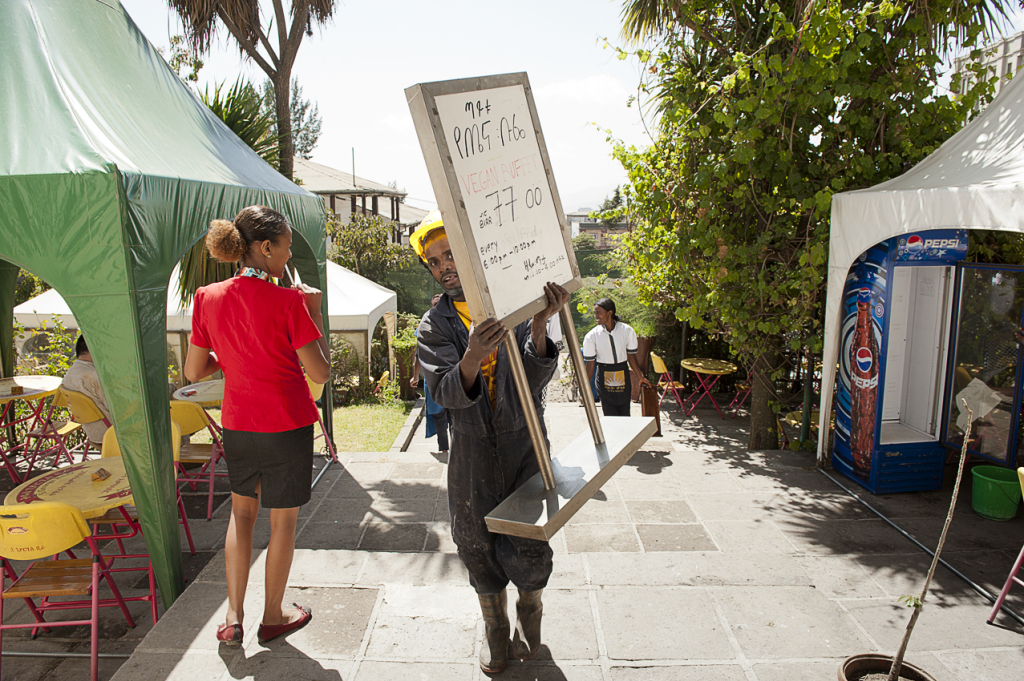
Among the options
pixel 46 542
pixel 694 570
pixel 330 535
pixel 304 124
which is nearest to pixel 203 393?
pixel 330 535

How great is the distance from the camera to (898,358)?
5.22m

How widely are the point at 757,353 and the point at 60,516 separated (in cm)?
574

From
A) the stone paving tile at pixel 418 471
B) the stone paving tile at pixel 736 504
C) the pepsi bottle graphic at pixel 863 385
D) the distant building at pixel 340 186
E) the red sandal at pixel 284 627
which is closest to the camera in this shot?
the red sandal at pixel 284 627

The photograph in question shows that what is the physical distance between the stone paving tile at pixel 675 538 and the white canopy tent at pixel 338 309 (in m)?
7.00

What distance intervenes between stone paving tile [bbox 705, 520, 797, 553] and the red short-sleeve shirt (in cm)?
280

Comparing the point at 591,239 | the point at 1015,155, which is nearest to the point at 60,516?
the point at 1015,155

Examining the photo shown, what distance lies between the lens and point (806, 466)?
18.6 ft

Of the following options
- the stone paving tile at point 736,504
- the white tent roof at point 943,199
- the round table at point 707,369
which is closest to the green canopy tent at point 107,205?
the stone paving tile at point 736,504

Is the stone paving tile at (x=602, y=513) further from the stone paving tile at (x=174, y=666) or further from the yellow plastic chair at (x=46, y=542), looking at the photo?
the yellow plastic chair at (x=46, y=542)

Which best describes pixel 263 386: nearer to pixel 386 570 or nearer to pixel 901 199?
pixel 386 570

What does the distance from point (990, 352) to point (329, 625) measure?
5.10 m

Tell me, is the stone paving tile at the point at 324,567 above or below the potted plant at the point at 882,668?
below

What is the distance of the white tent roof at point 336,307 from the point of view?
9625mm

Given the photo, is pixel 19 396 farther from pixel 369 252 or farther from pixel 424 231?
pixel 369 252
